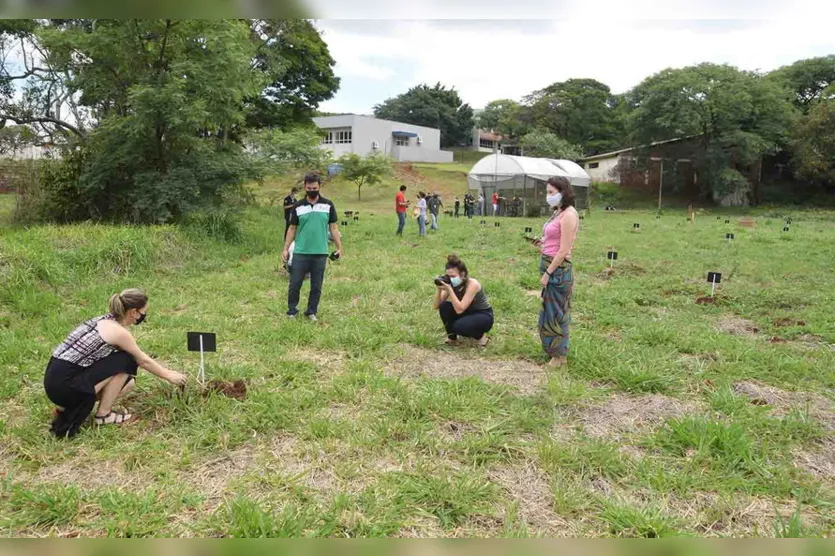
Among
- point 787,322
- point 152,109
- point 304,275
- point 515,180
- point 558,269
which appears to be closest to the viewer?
point 558,269

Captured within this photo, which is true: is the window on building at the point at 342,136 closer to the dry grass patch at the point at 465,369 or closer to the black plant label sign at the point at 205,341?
the dry grass patch at the point at 465,369

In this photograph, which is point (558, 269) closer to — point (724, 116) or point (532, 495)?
point (532, 495)

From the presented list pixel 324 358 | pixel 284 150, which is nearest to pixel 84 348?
pixel 324 358

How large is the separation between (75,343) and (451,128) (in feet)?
196

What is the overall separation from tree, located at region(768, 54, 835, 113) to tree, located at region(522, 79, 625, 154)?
13445 mm

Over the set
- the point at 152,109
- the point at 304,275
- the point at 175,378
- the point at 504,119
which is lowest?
the point at 175,378

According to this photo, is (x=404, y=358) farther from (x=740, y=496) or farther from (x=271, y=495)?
(x=740, y=496)

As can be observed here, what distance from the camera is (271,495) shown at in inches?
100

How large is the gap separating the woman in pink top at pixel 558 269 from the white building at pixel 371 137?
39.0 metres

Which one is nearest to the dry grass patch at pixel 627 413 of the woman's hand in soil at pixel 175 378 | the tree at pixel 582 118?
the woman's hand in soil at pixel 175 378

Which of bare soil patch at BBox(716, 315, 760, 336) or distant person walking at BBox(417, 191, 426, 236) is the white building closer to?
distant person walking at BBox(417, 191, 426, 236)

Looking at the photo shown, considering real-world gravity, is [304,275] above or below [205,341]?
above

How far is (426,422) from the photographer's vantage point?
131 inches

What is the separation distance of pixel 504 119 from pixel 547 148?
1342 cm
